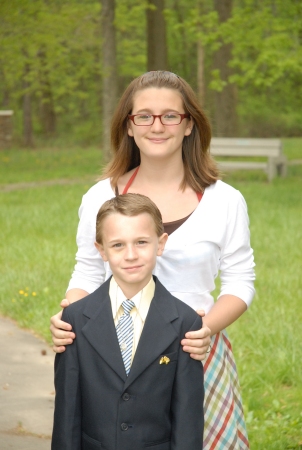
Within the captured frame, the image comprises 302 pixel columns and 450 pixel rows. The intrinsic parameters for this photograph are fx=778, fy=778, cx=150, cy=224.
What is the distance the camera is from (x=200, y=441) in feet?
7.56

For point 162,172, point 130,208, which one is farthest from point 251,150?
point 130,208

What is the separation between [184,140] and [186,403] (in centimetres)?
101

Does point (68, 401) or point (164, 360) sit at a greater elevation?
point (164, 360)

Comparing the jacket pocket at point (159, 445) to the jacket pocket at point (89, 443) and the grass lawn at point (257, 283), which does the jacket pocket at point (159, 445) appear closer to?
the jacket pocket at point (89, 443)

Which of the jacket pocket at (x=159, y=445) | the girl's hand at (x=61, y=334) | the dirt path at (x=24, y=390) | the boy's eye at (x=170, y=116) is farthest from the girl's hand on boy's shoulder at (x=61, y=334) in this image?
the dirt path at (x=24, y=390)

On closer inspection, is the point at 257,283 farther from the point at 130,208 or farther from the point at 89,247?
the point at 130,208

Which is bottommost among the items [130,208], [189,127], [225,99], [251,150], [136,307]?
[251,150]

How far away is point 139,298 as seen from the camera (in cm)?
231

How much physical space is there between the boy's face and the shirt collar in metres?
0.04

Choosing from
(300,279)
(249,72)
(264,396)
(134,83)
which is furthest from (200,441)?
(249,72)

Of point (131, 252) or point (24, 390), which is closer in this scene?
point (131, 252)

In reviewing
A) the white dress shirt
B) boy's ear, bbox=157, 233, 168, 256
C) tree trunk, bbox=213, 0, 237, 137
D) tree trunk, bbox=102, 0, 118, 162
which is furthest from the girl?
tree trunk, bbox=213, 0, 237, 137

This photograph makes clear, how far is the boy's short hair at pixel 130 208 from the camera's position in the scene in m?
2.27

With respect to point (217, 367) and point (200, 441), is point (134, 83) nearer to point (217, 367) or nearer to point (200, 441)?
point (217, 367)
